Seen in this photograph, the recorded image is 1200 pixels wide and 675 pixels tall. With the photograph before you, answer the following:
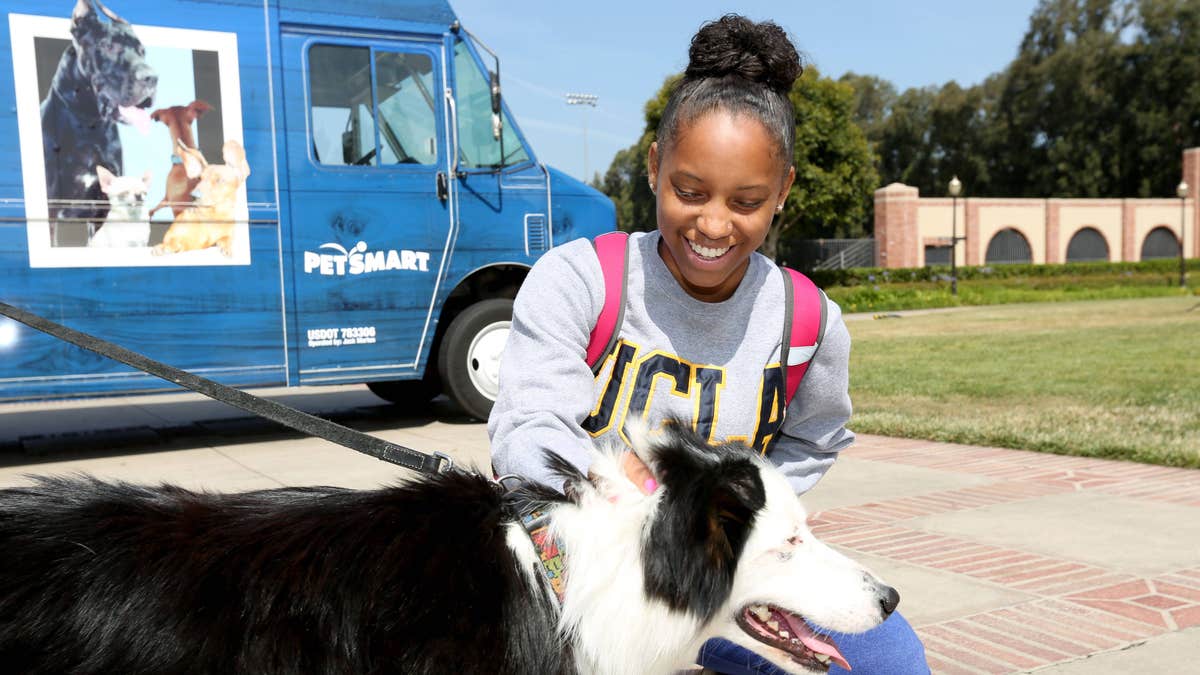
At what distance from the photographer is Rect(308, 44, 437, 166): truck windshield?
312 inches

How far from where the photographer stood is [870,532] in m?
4.85

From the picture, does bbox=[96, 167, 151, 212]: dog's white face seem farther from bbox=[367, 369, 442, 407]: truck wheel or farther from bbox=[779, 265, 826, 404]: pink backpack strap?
bbox=[779, 265, 826, 404]: pink backpack strap

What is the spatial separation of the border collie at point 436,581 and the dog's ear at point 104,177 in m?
5.99

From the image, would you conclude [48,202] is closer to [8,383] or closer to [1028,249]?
[8,383]

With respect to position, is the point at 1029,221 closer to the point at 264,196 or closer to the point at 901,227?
the point at 901,227

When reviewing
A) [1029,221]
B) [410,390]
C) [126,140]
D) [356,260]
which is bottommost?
[410,390]

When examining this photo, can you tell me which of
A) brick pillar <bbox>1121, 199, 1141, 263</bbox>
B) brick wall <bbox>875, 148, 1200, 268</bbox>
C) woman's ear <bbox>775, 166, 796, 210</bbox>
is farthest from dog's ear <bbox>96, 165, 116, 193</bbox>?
brick pillar <bbox>1121, 199, 1141, 263</bbox>

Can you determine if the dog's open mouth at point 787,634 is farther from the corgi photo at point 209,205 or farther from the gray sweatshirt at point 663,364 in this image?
the corgi photo at point 209,205

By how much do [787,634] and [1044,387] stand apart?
30.3ft

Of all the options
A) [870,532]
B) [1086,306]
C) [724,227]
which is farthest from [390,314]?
[1086,306]

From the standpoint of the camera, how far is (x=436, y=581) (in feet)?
5.73

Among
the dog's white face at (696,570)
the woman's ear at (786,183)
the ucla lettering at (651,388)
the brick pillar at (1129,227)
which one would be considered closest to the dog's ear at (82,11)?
the ucla lettering at (651,388)

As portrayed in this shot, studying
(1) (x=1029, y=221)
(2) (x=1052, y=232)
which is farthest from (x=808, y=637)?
(2) (x=1052, y=232)

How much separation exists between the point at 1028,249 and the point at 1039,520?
5129 centimetres
